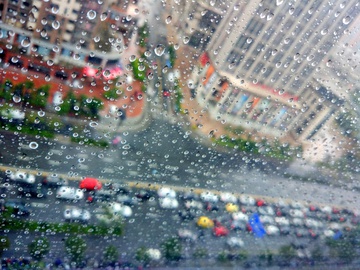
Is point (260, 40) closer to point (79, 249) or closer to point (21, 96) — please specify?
point (21, 96)

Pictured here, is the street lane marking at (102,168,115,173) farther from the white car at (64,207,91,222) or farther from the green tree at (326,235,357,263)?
the green tree at (326,235,357,263)

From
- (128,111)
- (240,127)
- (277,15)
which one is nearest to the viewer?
(277,15)

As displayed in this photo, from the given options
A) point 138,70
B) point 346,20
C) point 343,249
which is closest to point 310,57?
point 346,20

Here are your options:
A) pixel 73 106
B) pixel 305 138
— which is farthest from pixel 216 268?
pixel 73 106

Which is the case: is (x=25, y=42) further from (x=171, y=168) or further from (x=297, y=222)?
(x=297, y=222)

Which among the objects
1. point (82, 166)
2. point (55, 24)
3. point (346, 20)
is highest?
point (346, 20)

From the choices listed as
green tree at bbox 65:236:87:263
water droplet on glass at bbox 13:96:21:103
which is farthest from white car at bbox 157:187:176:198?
water droplet on glass at bbox 13:96:21:103
